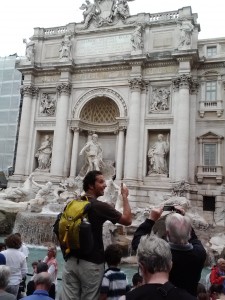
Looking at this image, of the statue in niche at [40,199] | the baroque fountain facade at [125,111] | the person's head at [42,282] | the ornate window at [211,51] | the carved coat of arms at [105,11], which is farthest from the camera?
the carved coat of arms at [105,11]

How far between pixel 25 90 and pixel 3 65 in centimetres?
1133

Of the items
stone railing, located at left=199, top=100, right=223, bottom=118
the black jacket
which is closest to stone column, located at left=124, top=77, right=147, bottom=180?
stone railing, located at left=199, top=100, right=223, bottom=118

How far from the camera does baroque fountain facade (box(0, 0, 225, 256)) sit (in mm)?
21766

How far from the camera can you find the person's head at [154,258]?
2.44 m

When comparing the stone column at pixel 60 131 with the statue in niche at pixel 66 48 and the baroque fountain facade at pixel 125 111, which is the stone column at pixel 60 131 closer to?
the baroque fountain facade at pixel 125 111

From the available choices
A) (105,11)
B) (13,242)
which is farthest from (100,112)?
(13,242)

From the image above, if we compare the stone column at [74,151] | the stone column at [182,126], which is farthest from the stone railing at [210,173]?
the stone column at [74,151]

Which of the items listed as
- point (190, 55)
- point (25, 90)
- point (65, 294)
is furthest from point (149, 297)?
point (25, 90)

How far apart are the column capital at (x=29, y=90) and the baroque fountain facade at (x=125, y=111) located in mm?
78

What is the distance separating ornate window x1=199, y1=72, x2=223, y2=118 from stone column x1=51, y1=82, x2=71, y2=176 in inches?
380

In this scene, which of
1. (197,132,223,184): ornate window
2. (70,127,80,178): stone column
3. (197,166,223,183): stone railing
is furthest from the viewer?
(70,127,80,178): stone column

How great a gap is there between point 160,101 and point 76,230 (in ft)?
68.3

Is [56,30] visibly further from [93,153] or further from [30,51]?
[93,153]

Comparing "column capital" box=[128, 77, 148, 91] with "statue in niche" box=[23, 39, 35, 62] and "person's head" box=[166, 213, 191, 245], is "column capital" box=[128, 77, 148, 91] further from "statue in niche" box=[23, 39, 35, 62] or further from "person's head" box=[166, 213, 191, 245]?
"person's head" box=[166, 213, 191, 245]
